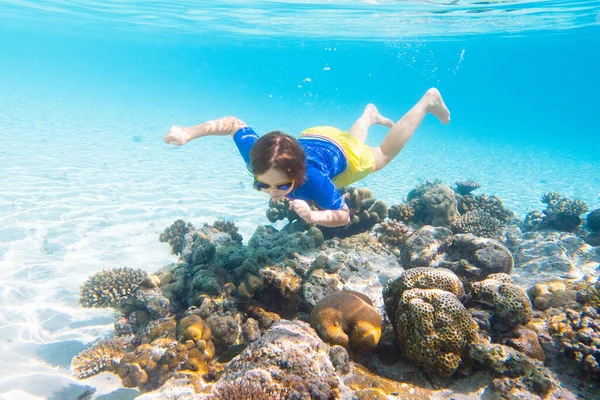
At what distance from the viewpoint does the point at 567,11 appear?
22.3m

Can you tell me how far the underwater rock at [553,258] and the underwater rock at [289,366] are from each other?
4.30m

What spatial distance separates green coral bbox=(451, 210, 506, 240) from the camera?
7.11 metres

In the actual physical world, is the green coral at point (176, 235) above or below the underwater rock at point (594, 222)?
below

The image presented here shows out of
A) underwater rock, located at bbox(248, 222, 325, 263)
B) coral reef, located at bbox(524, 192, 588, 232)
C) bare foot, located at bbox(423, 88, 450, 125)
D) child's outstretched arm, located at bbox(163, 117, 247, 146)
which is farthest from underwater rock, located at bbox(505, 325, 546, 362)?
coral reef, located at bbox(524, 192, 588, 232)

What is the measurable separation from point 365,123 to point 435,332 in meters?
4.95

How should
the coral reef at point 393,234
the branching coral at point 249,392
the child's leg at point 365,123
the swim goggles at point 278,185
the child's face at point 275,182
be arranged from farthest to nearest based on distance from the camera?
the coral reef at point 393,234 → the child's leg at point 365,123 → the swim goggles at point 278,185 → the child's face at point 275,182 → the branching coral at point 249,392

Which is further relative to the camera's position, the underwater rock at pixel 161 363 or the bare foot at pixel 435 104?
the bare foot at pixel 435 104

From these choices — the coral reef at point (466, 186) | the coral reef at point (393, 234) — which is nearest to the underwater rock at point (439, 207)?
the coral reef at point (393, 234)

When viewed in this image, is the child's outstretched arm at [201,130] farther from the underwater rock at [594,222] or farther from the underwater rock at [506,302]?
the underwater rock at [594,222]

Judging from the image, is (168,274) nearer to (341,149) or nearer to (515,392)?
(341,149)

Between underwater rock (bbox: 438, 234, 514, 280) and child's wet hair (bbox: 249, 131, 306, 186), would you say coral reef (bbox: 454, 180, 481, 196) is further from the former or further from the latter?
child's wet hair (bbox: 249, 131, 306, 186)

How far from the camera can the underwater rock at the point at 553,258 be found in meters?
6.08

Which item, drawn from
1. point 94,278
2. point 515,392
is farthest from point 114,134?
point 515,392

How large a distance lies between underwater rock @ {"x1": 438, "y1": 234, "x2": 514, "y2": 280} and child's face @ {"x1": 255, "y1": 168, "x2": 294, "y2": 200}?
10.1 feet
